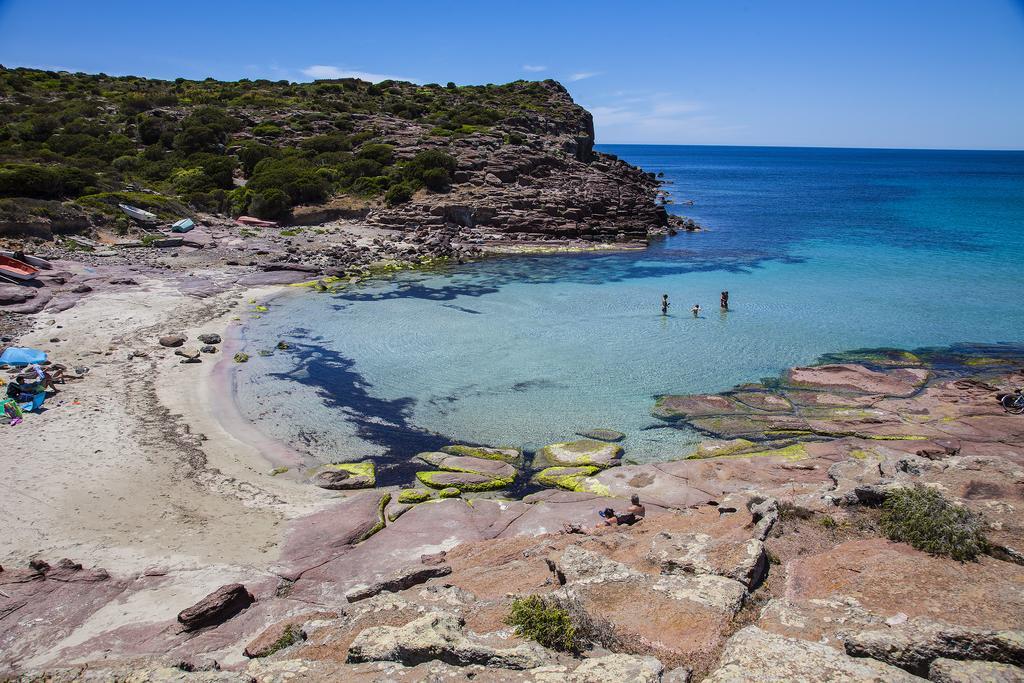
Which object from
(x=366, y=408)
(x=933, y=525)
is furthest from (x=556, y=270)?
(x=933, y=525)

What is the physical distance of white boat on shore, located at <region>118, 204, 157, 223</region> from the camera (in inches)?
1596

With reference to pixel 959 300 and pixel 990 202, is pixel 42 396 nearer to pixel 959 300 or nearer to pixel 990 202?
pixel 959 300

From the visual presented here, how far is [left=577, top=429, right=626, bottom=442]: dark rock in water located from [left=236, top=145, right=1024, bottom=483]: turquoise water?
0.36 m

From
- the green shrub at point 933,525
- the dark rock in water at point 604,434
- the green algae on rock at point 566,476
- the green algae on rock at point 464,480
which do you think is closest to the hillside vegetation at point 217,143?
the green algae on rock at point 464,480

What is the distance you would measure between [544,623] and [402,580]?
3706mm

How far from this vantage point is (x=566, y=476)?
1561 centimetres

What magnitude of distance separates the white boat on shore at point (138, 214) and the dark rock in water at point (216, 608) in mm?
38439

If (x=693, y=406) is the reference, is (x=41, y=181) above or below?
above

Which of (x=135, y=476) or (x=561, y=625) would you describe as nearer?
(x=561, y=625)

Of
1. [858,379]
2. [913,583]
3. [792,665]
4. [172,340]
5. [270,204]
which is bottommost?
[858,379]

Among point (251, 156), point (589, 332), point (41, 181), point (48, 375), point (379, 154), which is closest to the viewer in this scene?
point (48, 375)

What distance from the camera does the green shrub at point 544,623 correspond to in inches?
289

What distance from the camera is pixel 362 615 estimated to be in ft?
28.7

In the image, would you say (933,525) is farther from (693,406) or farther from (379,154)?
(379,154)
